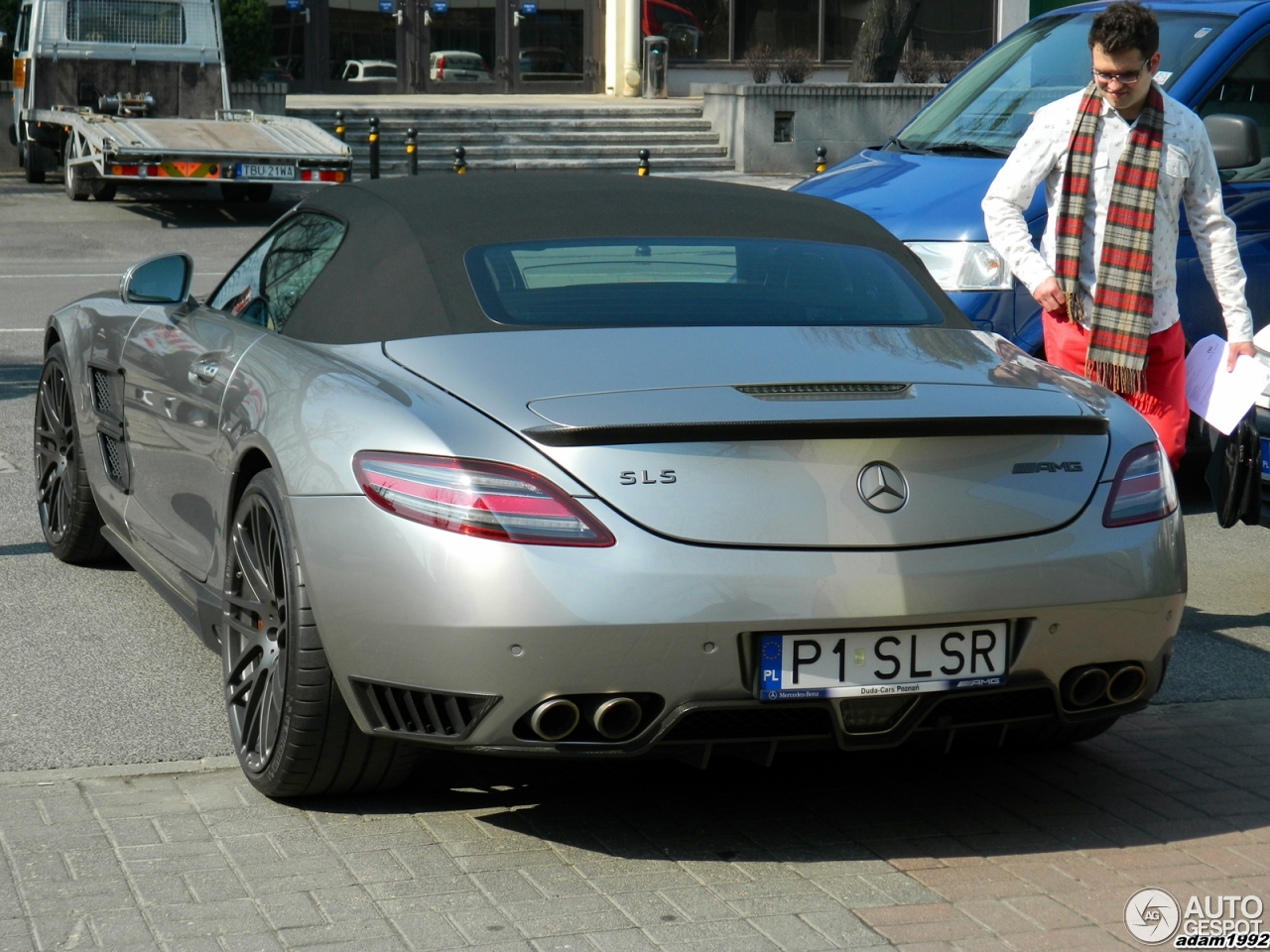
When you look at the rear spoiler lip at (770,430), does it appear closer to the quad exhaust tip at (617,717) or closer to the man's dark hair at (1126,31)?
the quad exhaust tip at (617,717)

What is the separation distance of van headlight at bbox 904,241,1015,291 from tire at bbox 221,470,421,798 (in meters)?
3.66

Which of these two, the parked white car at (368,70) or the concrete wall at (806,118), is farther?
the parked white car at (368,70)

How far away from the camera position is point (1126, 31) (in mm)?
5164

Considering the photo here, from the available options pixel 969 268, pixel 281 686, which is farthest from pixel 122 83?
pixel 281 686

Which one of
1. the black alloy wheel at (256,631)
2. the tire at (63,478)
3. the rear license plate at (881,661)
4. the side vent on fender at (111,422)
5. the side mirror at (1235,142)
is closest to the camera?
the rear license plate at (881,661)

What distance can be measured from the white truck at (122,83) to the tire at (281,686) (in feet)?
52.4

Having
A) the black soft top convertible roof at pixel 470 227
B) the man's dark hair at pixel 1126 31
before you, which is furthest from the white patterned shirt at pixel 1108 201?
the black soft top convertible roof at pixel 470 227

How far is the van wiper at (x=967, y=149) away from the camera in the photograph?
769cm

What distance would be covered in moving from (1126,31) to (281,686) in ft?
10.2

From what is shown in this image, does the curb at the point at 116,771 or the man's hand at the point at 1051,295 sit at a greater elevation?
the man's hand at the point at 1051,295

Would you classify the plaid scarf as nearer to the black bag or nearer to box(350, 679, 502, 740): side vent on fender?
the black bag

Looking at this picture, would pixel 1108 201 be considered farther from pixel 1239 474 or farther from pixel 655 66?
pixel 655 66

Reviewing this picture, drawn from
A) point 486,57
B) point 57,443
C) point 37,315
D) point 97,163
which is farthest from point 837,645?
point 486,57

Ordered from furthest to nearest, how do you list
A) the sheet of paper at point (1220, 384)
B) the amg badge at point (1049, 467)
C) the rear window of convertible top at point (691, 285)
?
1. the sheet of paper at point (1220, 384)
2. the rear window of convertible top at point (691, 285)
3. the amg badge at point (1049, 467)
